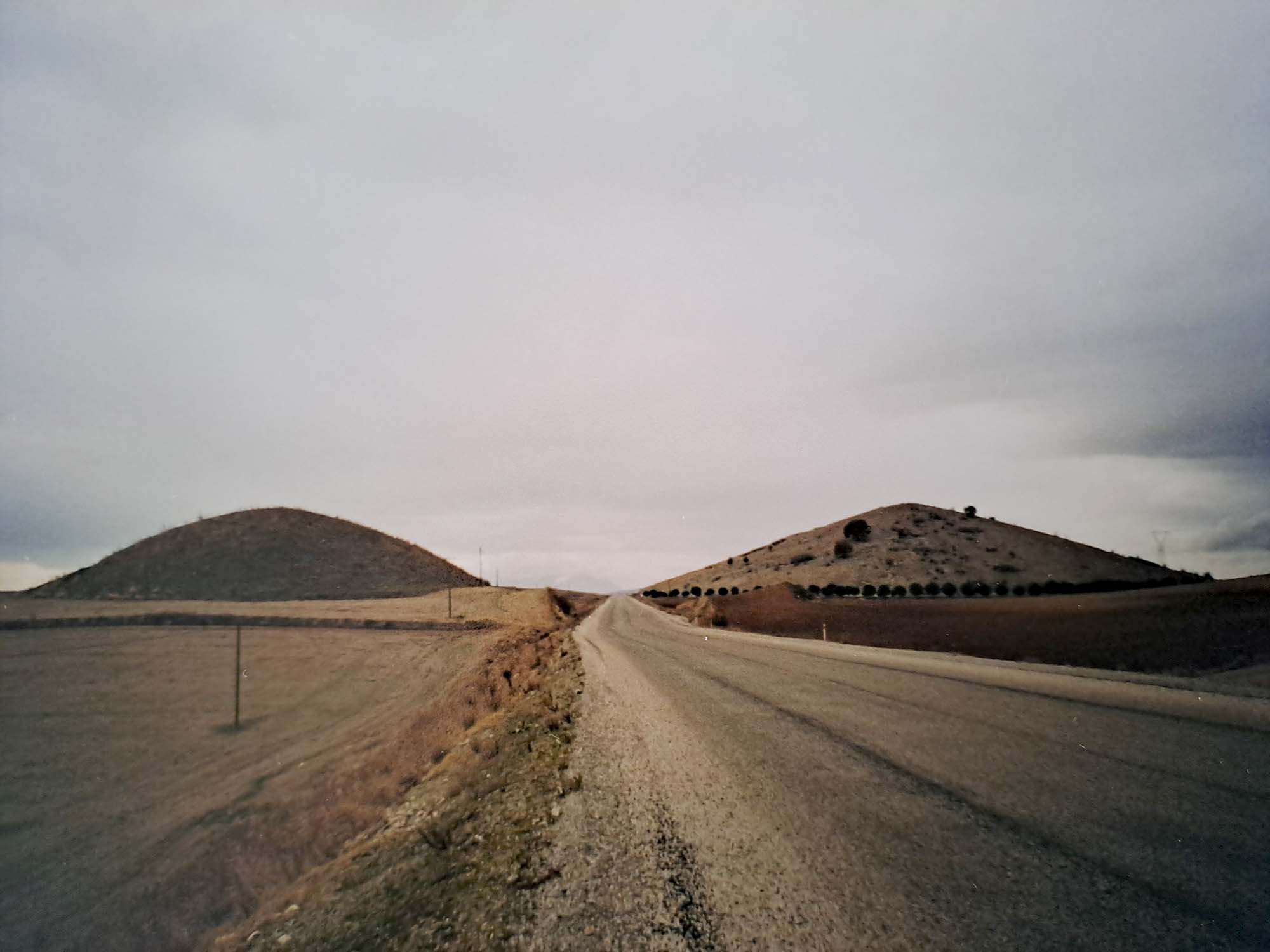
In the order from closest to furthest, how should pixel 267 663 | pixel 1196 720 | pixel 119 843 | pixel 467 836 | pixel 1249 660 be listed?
pixel 467 836, pixel 1196 720, pixel 119 843, pixel 1249 660, pixel 267 663

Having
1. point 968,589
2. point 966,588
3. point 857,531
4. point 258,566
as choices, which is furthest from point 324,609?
point 857,531

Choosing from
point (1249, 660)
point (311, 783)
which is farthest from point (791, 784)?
point (1249, 660)

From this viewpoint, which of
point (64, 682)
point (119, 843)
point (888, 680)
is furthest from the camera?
point (64, 682)

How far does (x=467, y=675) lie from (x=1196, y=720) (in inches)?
924

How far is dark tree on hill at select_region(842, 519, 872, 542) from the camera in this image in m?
111

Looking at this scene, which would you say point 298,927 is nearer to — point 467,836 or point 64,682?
point 467,836

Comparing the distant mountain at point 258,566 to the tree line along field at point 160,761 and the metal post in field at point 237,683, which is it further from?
the metal post in field at point 237,683

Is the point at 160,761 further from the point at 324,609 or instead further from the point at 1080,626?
the point at 1080,626

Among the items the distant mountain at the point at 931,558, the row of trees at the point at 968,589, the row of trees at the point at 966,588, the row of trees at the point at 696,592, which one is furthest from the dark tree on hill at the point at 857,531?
the row of trees at the point at 968,589

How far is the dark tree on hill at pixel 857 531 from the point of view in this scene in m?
A: 111

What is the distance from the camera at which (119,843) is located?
43.8ft

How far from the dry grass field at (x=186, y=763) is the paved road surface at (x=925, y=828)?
21.5 feet

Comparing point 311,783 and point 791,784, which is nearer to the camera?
point 791,784

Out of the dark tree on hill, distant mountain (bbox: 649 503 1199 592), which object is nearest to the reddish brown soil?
distant mountain (bbox: 649 503 1199 592)
